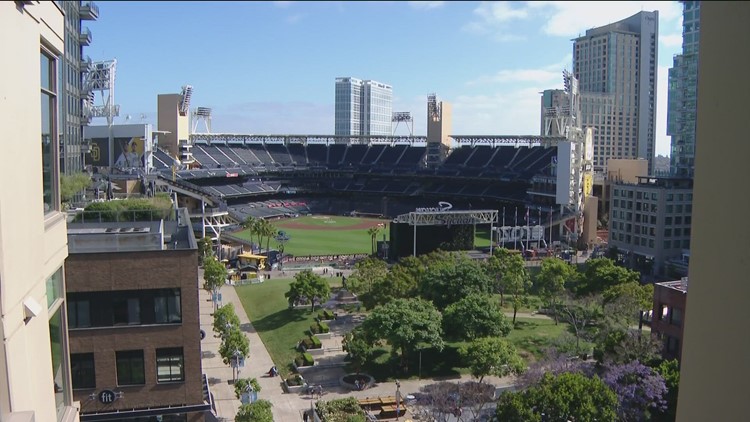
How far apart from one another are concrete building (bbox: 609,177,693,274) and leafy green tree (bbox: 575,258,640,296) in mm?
17332

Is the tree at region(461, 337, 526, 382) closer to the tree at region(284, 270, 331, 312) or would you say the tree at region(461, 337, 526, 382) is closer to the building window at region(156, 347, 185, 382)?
the building window at region(156, 347, 185, 382)

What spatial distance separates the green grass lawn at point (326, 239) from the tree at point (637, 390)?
47065mm

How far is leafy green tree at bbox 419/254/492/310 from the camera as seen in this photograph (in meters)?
40.9

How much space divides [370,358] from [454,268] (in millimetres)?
9926

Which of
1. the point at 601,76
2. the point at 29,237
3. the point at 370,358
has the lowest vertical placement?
the point at 370,358

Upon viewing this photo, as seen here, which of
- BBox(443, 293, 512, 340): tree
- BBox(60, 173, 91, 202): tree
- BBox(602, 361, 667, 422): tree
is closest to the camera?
BBox(602, 361, 667, 422): tree

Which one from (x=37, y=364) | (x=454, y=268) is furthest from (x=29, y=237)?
(x=454, y=268)

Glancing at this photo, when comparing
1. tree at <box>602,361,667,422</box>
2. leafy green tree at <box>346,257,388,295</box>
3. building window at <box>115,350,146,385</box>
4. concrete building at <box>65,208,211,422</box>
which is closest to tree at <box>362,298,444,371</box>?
tree at <box>602,361,667,422</box>

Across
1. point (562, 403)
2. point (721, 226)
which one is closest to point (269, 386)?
point (562, 403)

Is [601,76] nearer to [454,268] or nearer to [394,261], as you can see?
[394,261]

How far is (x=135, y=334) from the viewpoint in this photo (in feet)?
67.3

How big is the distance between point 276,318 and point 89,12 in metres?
27.8

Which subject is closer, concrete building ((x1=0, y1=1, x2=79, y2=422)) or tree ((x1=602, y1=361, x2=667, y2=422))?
concrete building ((x1=0, y1=1, x2=79, y2=422))

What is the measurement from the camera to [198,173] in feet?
324
